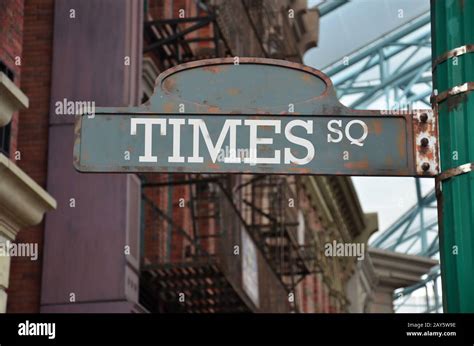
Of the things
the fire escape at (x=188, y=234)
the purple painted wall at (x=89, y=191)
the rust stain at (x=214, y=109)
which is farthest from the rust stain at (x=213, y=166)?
the fire escape at (x=188, y=234)

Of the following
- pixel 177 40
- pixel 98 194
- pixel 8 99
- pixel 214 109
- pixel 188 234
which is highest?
pixel 177 40

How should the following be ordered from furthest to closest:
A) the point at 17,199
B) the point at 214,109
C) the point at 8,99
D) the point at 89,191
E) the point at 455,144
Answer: the point at 89,191, the point at 17,199, the point at 8,99, the point at 214,109, the point at 455,144

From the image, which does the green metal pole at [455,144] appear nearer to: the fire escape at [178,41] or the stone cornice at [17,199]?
the stone cornice at [17,199]

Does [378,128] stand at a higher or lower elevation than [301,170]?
higher

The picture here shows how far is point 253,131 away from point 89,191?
34.0 feet

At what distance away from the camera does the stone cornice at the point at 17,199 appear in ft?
36.1

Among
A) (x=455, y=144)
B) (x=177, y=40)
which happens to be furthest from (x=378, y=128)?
(x=177, y=40)

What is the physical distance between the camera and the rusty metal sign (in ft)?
15.5

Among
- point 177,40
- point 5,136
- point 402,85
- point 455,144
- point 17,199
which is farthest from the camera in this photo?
point 402,85

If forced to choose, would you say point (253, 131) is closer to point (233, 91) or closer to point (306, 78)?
point (233, 91)

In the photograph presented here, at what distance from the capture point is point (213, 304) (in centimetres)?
1880

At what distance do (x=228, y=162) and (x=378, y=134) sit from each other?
1.95ft

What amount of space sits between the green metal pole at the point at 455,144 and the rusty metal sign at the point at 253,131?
0.10 metres

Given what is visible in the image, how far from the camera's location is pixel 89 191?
15.0m
